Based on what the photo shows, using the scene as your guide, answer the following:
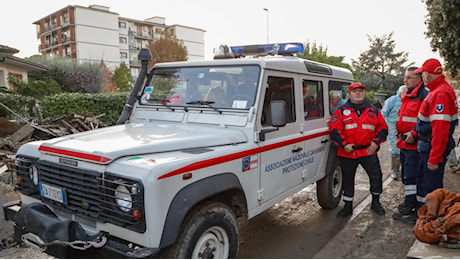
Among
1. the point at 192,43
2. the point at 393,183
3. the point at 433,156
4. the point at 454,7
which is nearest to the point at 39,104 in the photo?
the point at 393,183

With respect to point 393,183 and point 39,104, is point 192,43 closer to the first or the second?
point 39,104

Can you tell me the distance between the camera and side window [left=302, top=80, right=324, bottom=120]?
4.23 metres

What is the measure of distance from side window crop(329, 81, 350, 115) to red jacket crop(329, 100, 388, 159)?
41 centimetres

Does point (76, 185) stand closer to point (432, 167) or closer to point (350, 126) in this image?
point (350, 126)

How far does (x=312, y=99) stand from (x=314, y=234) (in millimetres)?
1739

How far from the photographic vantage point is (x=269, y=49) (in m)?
4.45

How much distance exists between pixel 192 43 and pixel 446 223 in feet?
219

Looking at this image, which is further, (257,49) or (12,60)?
(12,60)

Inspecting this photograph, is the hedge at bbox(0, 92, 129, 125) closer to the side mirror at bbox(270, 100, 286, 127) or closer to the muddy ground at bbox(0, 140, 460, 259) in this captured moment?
the muddy ground at bbox(0, 140, 460, 259)

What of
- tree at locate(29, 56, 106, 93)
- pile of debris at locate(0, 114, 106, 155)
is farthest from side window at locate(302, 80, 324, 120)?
tree at locate(29, 56, 106, 93)

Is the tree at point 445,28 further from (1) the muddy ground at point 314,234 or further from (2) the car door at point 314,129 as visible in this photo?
(2) the car door at point 314,129

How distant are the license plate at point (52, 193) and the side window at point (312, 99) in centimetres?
281

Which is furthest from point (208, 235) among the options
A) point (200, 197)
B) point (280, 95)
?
point (280, 95)

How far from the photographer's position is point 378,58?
42.9 metres
